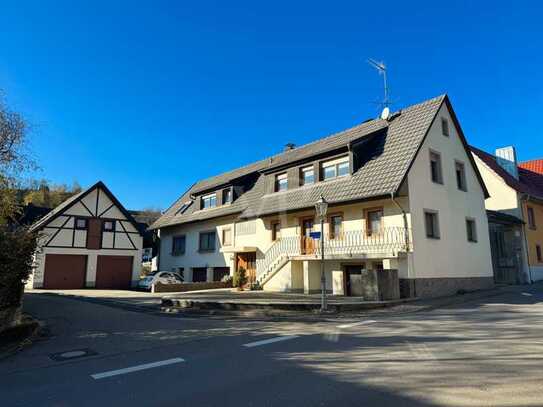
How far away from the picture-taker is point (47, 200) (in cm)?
4681

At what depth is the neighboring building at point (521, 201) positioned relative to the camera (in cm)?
2338

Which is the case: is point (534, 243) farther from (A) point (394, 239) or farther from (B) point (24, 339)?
(B) point (24, 339)

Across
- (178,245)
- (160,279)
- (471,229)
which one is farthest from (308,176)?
(178,245)

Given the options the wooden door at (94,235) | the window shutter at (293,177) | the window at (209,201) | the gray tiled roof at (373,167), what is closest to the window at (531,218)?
the gray tiled roof at (373,167)

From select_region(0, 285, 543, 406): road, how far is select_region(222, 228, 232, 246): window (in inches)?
589

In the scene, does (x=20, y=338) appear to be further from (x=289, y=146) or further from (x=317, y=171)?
(x=289, y=146)

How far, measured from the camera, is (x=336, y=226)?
18672mm

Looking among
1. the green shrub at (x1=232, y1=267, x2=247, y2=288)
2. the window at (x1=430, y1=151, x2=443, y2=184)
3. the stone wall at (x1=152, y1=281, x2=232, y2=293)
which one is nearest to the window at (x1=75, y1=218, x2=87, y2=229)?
the stone wall at (x1=152, y1=281, x2=232, y2=293)

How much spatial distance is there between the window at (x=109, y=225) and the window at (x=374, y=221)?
21460 mm

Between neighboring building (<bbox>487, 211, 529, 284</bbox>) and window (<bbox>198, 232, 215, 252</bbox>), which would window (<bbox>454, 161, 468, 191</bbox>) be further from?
window (<bbox>198, 232, 215, 252</bbox>)

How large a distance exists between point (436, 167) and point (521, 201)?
32.1 ft

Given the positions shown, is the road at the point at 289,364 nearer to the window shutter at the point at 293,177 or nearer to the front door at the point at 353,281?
the front door at the point at 353,281

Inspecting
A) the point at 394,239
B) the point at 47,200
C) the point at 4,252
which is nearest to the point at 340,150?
the point at 394,239

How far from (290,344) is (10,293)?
6.99 metres
